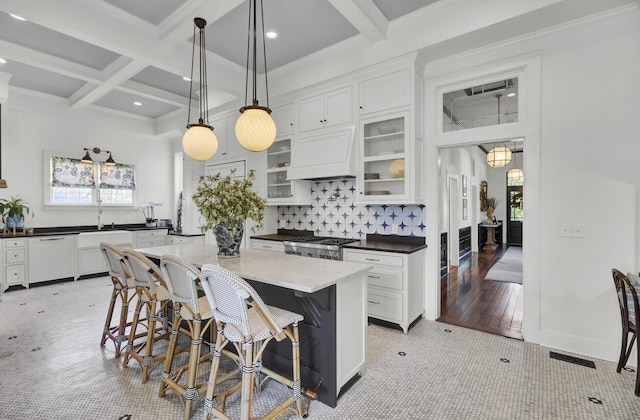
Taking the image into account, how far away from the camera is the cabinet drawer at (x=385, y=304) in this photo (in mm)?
3203

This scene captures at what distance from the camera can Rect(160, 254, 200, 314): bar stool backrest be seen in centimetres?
182

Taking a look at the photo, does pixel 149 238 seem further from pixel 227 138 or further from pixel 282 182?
pixel 282 182

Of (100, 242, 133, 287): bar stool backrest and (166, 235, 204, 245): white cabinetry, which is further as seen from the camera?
(166, 235, 204, 245): white cabinetry

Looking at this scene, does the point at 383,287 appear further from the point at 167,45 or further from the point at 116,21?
the point at 116,21

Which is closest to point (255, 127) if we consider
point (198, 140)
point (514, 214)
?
point (198, 140)

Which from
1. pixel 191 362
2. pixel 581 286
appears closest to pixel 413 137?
pixel 581 286

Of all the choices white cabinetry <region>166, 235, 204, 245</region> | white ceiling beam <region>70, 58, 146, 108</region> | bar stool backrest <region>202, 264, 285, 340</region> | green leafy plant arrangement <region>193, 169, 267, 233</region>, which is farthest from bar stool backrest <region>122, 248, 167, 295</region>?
white cabinetry <region>166, 235, 204, 245</region>

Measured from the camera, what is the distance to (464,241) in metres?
7.29

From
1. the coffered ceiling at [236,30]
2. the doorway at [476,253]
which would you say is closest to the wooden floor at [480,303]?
the doorway at [476,253]

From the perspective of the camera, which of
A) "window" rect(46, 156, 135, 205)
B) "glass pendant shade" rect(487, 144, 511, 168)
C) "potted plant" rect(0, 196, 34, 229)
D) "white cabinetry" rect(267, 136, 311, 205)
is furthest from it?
"glass pendant shade" rect(487, 144, 511, 168)

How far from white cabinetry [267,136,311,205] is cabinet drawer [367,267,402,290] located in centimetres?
158

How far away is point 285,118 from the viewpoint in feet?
14.4

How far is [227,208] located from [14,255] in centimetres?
451

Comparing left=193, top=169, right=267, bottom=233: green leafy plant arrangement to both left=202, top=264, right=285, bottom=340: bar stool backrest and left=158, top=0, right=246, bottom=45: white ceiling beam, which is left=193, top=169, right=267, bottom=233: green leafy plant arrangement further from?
left=158, top=0, right=246, bottom=45: white ceiling beam
